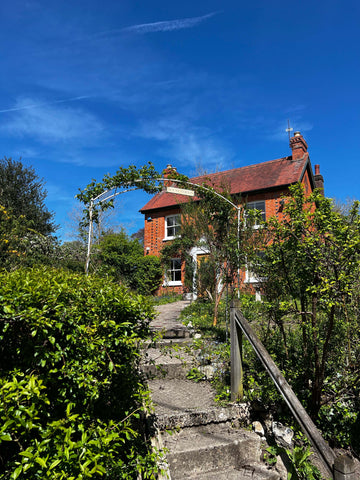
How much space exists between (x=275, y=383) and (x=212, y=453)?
0.99 m

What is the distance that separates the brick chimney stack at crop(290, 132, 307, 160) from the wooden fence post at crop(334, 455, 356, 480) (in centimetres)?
1727

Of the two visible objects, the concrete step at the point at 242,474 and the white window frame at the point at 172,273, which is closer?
the concrete step at the point at 242,474

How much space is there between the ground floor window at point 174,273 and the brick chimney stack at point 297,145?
28.7 feet

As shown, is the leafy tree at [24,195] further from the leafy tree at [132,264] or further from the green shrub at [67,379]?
the green shrub at [67,379]

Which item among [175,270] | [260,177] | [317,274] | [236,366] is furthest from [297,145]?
[236,366]

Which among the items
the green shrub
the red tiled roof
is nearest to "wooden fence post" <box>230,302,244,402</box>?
the green shrub

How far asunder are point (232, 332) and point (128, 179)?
4228mm

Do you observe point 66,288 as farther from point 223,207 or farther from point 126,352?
point 223,207

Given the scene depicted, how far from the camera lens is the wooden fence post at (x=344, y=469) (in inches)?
85.2

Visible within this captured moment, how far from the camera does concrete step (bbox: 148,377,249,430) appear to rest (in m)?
3.64

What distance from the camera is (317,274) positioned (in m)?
3.43

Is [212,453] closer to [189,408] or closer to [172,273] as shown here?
[189,408]

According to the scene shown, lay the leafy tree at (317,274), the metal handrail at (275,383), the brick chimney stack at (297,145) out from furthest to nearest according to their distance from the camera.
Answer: the brick chimney stack at (297,145) → the leafy tree at (317,274) → the metal handrail at (275,383)

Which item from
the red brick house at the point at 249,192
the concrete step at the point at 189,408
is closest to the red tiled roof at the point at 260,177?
the red brick house at the point at 249,192
